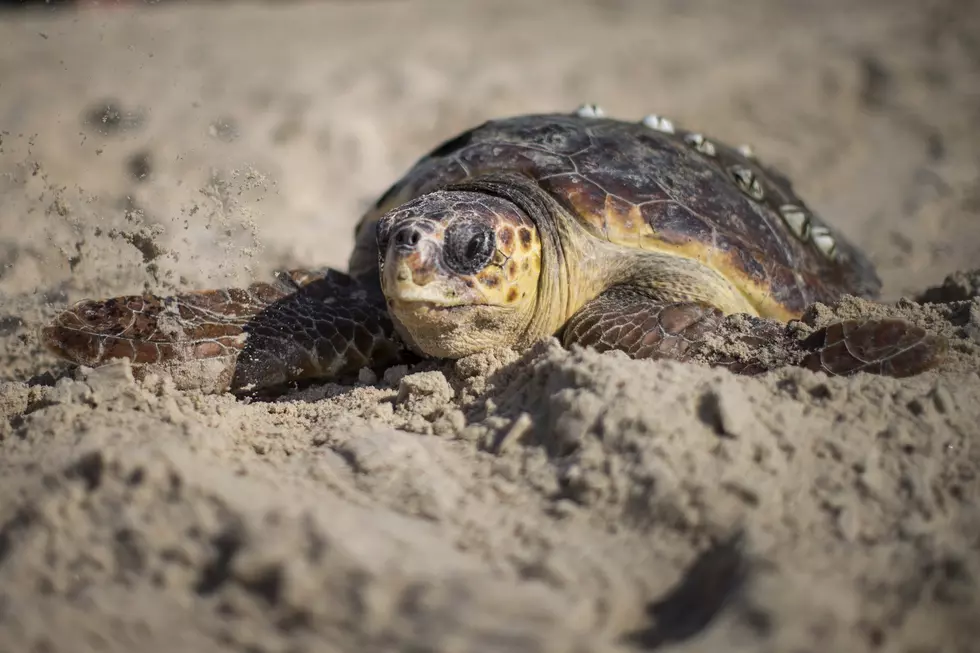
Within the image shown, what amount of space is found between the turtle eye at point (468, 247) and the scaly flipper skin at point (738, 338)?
41 cm

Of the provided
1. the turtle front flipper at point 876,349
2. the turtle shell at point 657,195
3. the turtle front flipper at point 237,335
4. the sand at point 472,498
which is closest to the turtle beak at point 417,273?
the sand at point 472,498

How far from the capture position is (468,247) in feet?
7.40

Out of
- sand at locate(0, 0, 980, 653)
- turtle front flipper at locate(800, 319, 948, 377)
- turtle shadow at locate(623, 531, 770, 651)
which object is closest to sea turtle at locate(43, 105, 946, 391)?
turtle front flipper at locate(800, 319, 948, 377)

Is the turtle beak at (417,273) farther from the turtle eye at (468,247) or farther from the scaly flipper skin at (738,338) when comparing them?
the scaly flipper skin at (738,338)

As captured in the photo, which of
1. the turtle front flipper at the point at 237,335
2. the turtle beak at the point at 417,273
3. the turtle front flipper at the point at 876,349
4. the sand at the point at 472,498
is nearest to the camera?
the sand at the point at 472,498

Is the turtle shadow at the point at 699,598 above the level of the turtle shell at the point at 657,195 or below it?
below

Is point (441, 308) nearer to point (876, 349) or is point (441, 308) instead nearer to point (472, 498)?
point (472, 498)

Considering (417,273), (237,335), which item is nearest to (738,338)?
(417,273)

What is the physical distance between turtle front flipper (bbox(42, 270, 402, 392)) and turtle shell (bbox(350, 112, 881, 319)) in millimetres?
403

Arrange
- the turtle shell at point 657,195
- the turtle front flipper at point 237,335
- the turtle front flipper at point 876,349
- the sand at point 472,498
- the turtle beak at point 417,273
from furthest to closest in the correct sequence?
the turtle shell at point 657,195 → the turtle front flipper at point 237,335 → the turtle beak at point 417,273 → the turtle front flipper at point 876,349 → the sand at point 472,498

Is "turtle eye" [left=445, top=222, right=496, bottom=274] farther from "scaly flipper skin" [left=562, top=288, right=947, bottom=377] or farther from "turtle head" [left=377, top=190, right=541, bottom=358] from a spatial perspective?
"scaly flipper skin" [left=562, top=288, right=947, bottom=377]

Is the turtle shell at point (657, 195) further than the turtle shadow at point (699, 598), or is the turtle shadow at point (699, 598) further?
the turtle shell at point (657, 195)

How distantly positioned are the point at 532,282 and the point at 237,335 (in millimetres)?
983

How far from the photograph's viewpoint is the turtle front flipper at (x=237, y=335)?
2.34 m
